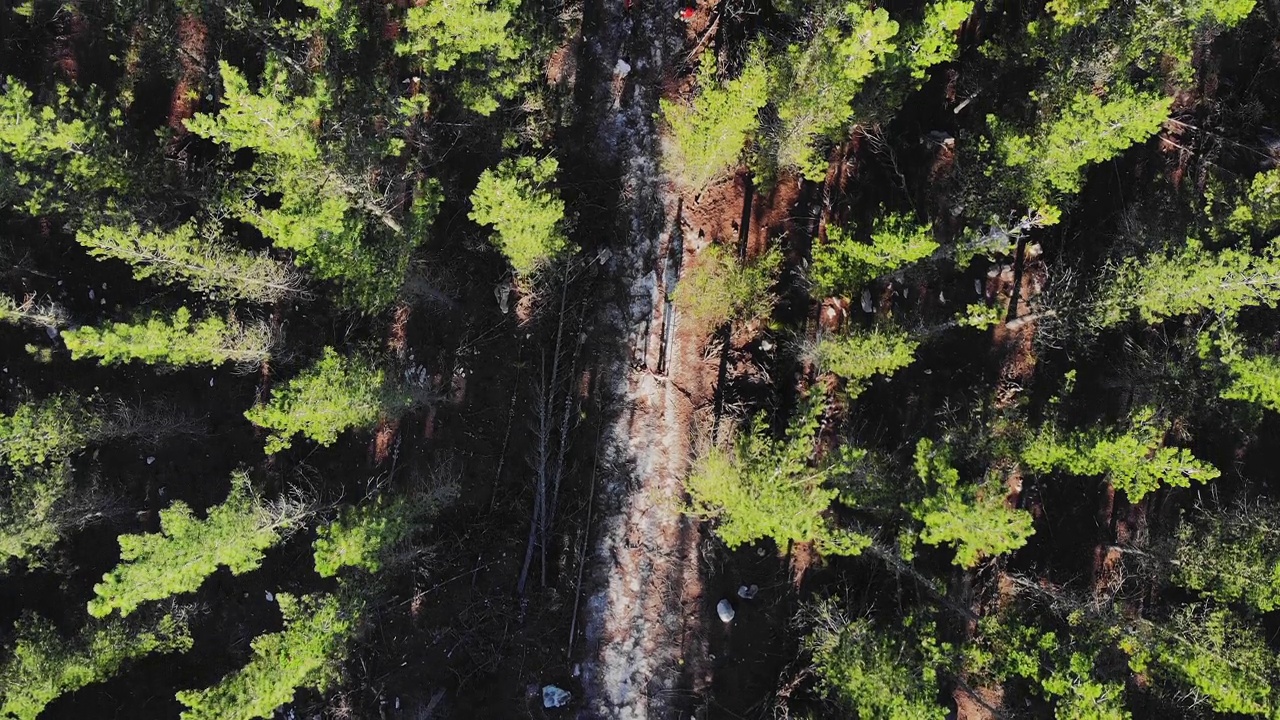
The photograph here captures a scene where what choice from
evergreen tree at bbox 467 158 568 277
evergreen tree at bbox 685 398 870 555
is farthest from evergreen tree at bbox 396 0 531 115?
evergreen tree at bbox 685 398 870 555

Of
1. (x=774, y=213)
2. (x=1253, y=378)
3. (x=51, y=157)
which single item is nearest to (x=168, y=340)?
(x=51, y=157)

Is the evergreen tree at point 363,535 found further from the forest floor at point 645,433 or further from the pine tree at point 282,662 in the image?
the forest floor at point 645,433

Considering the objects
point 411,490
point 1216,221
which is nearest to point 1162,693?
point 1216,221

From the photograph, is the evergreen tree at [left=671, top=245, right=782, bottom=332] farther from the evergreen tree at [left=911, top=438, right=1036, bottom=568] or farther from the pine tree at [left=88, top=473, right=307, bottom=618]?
the pine tree at [left=88, top=473, right=307, bottom=618]

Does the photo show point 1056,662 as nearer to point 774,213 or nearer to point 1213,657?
point 1213,657

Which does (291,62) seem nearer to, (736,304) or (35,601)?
(736,304)

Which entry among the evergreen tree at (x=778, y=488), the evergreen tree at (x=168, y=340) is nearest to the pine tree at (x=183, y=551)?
the evergreen tree at (x=168, y=340)
